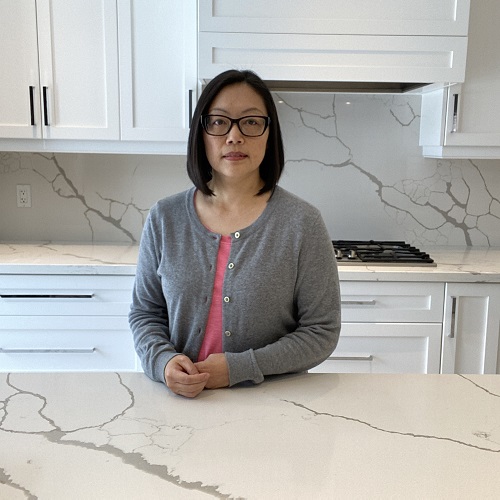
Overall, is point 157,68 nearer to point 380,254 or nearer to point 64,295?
point 64,295

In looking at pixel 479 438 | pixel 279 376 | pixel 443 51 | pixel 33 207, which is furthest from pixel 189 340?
pixel 33 207

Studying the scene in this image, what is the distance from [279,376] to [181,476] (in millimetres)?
424

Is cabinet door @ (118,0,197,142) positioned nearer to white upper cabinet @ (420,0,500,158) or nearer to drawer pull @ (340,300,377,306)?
drawer pull @ (340,300,377,306)

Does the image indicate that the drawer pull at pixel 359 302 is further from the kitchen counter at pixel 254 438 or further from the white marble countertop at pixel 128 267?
the kitchen counter at pixel 254 438

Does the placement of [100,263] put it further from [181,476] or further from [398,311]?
[181,476]

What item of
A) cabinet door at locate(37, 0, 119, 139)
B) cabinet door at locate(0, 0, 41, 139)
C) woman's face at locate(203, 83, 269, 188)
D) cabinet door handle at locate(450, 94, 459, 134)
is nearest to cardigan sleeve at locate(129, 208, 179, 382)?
woman's face at locate(203, 83, 269, 188)

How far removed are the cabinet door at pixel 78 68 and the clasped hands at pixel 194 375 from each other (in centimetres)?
154

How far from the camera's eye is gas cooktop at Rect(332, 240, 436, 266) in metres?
2.42

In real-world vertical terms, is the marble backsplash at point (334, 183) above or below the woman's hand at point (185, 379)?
above

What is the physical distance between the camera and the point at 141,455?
922 millimetres

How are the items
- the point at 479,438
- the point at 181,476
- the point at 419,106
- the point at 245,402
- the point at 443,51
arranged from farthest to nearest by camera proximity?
the point at 419,106 < the point at 443,51 < the point at 245,402 < the point at 479,438 < the point at 181,476

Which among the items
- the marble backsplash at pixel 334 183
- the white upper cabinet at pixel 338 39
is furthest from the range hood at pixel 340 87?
the white upper cabinet at pixel 338 39

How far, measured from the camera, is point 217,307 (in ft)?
4.34

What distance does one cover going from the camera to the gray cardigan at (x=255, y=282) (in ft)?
4.26
